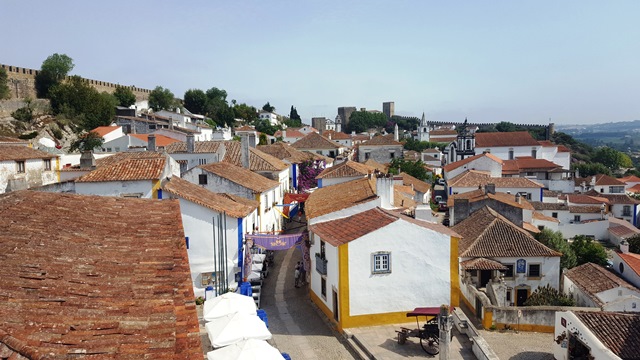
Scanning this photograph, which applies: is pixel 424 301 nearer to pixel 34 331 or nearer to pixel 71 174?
pixel 34 331

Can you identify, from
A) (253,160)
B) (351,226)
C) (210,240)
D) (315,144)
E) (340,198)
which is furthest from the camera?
(315,144)

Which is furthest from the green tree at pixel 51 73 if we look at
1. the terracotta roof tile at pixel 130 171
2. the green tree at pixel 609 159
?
the green tree at pixel 609 159

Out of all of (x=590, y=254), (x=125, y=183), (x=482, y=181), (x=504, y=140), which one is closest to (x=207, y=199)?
(x=125, y=183)

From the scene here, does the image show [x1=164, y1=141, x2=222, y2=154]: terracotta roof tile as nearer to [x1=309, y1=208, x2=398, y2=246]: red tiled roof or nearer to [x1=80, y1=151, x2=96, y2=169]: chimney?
[x1=80, y1=151, x2=96, y2=169]: chimney

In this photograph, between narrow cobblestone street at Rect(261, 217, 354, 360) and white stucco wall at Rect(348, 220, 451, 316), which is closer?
narrow cobblestone street at Rect(261, 217, 354, 360)

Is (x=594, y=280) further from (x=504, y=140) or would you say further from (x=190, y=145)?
(x=504, y=140)

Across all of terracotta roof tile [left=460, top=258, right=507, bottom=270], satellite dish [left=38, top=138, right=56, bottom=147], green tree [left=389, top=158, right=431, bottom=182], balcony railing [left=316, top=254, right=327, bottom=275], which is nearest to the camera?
balcony railing [left=316, top=254, right=327, bottom=275]

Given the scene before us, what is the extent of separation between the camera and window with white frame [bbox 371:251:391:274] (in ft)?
54.4

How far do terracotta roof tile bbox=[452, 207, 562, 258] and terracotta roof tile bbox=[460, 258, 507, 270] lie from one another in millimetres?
439

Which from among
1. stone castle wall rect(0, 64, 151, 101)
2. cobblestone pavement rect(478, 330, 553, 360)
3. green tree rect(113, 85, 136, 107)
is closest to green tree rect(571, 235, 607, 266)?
cobblestone pavement rect(478, 330, 553, 360)

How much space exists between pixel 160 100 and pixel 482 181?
2171 inches

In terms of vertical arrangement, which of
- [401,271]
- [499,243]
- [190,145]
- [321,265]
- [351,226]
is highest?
[190,145]

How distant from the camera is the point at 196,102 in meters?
88.3

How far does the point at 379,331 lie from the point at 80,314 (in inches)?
486
